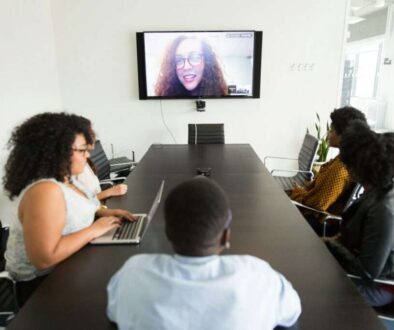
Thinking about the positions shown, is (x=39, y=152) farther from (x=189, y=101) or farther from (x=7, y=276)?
(x=189, y=101)

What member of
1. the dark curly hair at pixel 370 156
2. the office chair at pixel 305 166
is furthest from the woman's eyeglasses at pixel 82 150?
the office chair at pixel 305 166

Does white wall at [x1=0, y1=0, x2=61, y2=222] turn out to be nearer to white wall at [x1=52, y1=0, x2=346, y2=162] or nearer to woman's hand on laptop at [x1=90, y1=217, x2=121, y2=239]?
white wall at [x1=52, y1=0, x2=346, y2=162]

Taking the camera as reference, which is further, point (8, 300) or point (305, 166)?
point (305, 166)

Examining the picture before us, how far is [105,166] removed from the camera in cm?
343

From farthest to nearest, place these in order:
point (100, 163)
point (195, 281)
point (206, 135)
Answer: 1. point (206, 135)
2. point (100, 163)
3. point (195, 281)

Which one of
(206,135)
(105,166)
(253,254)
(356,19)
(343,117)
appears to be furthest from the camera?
(356,19)

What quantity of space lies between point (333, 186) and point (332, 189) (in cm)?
2

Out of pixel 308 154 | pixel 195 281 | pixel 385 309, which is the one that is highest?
pixel 195 281

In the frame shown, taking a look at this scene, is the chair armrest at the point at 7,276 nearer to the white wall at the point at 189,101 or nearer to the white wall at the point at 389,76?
the white wall at the point at 189,101

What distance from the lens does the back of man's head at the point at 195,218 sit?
77 centimetres

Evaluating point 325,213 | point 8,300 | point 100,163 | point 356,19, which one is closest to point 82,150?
point 8,300

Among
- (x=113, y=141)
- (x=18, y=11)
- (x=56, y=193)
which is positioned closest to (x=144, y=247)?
(x=56, y=193)

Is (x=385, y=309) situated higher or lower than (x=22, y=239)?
lower

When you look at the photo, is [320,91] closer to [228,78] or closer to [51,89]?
[228,78]
